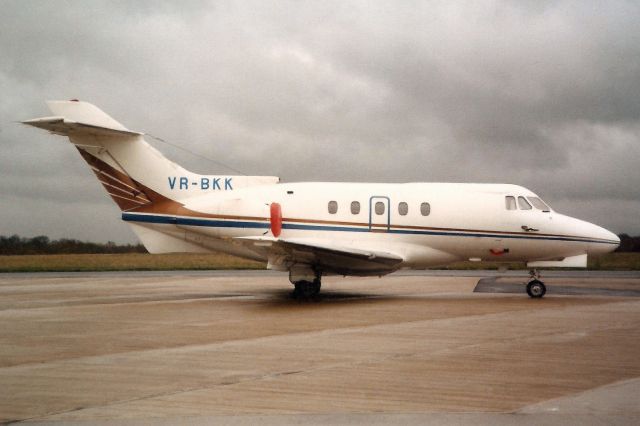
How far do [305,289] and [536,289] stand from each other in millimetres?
6772

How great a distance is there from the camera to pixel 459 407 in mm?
5434

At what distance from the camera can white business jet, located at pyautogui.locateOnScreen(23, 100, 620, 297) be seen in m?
17.2

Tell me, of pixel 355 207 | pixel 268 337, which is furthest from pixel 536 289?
pixel 268 337

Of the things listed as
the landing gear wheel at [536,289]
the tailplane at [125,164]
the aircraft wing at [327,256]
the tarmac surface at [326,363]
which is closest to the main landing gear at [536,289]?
the landing gear wheel at [536,289]

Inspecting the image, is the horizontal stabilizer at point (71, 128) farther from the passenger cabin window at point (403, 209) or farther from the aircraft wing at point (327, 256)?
the passenger cabin window at point (403, 209)

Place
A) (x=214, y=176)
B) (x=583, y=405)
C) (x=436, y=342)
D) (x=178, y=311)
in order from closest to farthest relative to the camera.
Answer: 1. (x=583, y=405)
2. (x=436, y=342)
3. (x=178, y=311)
4. (x=214, y=176)

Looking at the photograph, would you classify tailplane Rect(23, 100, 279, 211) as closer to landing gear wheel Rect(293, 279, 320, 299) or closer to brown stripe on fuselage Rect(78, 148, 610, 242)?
brown stripe on fuselage Rect(78, 148, 610, 242)

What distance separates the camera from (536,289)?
16875 mm

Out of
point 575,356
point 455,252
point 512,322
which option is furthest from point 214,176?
point 575,356

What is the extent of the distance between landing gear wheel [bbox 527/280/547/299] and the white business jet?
36 millimetres

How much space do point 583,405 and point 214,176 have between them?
14809mm

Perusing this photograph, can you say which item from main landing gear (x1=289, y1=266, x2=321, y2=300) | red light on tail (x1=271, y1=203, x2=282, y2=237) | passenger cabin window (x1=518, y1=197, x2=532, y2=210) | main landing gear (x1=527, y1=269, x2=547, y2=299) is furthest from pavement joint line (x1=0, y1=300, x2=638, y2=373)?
red light on tail (x1=271, y1=203, x2=282, y2=237)

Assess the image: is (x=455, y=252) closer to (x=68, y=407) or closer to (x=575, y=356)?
(x=575, y=356)

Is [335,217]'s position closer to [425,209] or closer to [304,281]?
[304,281]
